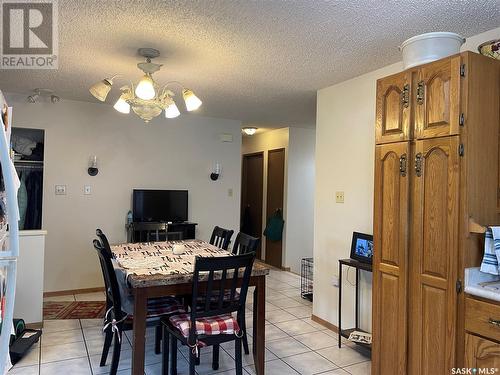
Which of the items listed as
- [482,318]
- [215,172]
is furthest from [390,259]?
[215,172]

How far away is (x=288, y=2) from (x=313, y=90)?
6.01 feet

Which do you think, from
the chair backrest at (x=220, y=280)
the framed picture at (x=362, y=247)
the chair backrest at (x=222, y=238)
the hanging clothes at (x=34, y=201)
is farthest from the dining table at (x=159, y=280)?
the hanging clothes at (x=34, y=201)

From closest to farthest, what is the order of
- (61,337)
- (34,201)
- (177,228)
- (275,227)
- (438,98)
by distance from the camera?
(438,98) < (61,337) < (34,201) < (177,228) < (275,227)

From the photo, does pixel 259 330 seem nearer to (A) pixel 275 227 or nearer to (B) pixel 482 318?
(B) pixel 482 318

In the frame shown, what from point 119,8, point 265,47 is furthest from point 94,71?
point 265,47

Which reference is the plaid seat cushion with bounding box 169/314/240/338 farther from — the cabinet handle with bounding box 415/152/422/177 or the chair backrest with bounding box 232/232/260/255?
the cabinet handle with bounding box 415/152/422/177

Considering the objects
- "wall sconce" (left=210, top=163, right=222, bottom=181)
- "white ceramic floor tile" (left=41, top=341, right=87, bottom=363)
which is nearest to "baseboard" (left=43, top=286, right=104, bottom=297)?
"white ceramic floor tile" (left=41, top=341, right=87, bottom=363)

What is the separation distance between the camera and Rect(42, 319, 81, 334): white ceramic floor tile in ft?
11.1

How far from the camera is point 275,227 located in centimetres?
608

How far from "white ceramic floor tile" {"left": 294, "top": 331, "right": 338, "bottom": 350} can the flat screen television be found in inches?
93.8

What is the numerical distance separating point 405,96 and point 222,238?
2232 millimetres

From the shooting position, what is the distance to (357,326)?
10.6 ft

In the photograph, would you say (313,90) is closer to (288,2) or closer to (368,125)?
(368,125)

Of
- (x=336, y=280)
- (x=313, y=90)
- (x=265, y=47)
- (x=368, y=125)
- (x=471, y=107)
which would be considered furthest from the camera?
(x=313, y=90)
